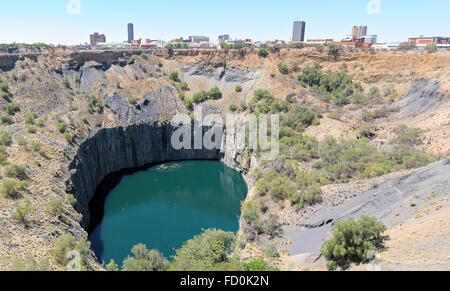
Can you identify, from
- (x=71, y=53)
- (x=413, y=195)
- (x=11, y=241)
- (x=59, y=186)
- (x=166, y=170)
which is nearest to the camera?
(x=11, y=241)

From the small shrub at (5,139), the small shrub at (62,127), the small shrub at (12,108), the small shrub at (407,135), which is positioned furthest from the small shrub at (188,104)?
the small shrub at (407,135)

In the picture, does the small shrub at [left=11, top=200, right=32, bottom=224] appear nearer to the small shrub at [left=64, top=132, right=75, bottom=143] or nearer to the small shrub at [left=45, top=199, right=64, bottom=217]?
the small shrub at [left=45, top=199, right=64, bottom=217]

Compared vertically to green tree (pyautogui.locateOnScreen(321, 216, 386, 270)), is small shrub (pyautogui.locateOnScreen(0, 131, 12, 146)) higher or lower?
higher

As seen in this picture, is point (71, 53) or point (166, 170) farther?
point (71, 53)

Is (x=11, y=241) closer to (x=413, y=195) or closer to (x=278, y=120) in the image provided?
(x=413, y=195)

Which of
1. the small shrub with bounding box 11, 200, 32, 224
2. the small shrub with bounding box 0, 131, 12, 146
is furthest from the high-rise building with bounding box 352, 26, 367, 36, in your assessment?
the small shrub with bounding box 11, 200, 32, 224
